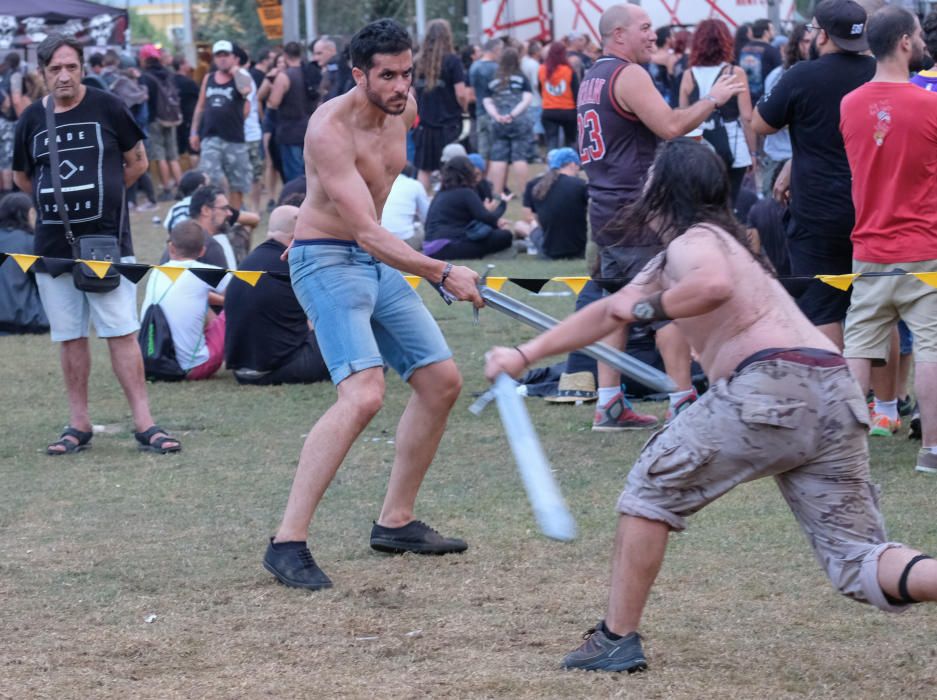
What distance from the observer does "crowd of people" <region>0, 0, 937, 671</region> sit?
148 inches

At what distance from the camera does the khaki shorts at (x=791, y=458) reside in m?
3.71

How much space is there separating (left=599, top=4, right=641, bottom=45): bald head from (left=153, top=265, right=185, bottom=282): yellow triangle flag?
9.06ft

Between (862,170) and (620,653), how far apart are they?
3.19m

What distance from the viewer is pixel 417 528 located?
5363mm

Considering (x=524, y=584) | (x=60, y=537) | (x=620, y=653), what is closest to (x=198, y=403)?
(x=60, y=537)

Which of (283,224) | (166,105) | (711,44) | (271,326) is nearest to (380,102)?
(283,224)

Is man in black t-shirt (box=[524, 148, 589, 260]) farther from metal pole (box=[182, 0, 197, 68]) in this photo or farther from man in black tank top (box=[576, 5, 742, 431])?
metal pole (box=[182, 0, 197, 68])

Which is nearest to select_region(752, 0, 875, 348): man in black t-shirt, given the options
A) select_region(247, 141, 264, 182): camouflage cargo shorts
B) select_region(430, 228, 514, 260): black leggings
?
select_region(430, 228, 514, 260): black leggings

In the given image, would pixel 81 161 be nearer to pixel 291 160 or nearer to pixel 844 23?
pixel 844 23

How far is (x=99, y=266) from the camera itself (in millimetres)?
6848

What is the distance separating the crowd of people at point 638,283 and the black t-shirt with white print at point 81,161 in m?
0.01

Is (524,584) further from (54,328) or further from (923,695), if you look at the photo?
(54,328)

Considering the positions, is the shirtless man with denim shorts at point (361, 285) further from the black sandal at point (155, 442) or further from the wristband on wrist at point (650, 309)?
the black sandal at point (155, 442)

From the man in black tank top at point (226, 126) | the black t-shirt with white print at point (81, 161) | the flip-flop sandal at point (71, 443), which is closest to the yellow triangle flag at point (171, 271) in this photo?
the black t-shirt with white print at point (81, 161)
